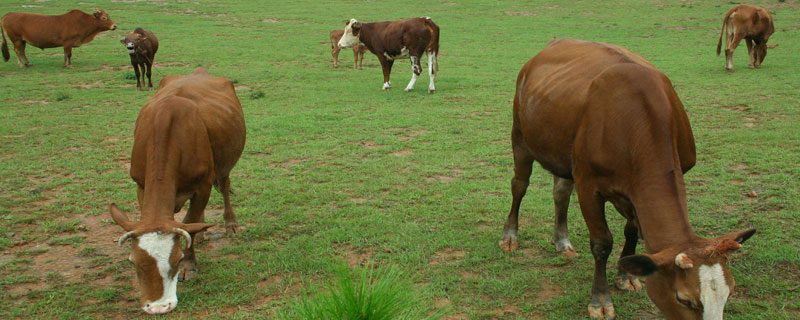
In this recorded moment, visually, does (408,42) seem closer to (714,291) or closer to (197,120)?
(197,120)

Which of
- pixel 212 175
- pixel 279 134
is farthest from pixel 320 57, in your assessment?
pixel 212 175

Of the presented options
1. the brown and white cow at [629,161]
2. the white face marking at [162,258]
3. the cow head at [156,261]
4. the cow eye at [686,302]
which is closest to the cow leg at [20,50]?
the cow head at [156,261]

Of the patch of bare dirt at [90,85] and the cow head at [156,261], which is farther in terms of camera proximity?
the patch of bare dirt at [90,85]

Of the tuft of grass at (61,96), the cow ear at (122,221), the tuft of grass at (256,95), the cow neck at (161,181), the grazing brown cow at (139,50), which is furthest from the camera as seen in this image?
the grazing brown cow at (139,50)

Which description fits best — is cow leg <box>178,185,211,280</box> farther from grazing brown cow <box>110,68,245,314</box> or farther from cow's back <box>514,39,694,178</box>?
cow's back <box>514,39,694,178</box>

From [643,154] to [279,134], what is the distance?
7127mm

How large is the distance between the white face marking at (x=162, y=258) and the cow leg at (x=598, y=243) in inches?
117

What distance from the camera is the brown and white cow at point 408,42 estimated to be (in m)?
14.2

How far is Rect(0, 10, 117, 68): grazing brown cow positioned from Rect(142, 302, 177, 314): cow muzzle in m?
16.1

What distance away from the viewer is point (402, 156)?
28.2 feet

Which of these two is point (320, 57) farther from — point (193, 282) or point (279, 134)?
point (193, 282)

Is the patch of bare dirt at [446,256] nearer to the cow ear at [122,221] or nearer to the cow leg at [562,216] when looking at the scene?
the cow leg at [562,216]

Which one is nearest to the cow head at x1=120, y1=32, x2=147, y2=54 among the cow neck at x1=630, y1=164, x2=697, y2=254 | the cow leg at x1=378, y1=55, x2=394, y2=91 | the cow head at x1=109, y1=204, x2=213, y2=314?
the cow leg at x1=378, y1=55, x2=394, y2=91

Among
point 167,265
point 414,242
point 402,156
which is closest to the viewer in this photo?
point 167,265
